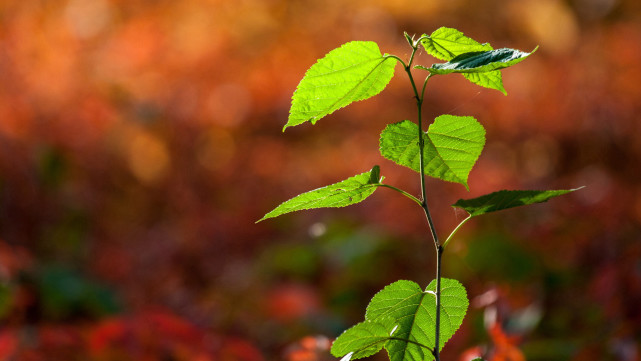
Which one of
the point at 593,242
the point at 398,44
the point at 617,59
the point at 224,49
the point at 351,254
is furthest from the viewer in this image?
the point at 398,44

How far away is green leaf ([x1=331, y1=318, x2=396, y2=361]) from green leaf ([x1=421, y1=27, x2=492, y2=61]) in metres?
0.30

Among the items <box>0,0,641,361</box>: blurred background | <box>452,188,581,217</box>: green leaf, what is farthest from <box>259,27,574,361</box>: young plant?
<box>0,0,641,361</box>: blurred background

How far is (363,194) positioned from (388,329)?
0.54 ft

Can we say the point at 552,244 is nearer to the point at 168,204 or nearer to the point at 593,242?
the point at 593,242

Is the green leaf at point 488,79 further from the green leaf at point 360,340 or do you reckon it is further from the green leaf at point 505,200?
the green leaf at point 360,340

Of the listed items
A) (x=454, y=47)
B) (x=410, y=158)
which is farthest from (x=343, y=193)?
(x=454, y=47)

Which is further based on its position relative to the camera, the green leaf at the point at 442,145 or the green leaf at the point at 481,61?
the green leaf at the point at 442,145

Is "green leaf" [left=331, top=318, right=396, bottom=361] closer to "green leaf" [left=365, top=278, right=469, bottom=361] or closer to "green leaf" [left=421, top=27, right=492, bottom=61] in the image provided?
"green leaf" [left=365, top=278, right=469, bottom=361]

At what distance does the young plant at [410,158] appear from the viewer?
625 mm

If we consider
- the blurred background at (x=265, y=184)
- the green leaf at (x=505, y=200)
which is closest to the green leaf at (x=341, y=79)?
the green leaf at (x=505, y=200)

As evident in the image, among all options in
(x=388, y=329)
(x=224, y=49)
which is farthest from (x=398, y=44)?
(x=388, y=329)

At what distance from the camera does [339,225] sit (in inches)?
137

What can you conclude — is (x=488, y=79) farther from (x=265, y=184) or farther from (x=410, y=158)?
(x=265, y=184)

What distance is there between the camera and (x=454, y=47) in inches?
25.6
